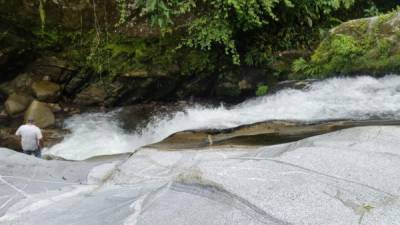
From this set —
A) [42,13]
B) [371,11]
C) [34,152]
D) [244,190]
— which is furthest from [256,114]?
[244,190]

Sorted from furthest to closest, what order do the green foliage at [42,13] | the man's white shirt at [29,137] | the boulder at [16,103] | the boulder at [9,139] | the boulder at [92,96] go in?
1. the boulder at [92,96]
2. the boulder at [16,103]
3. the green foliage at [42,13]
4. the boulder at [9,139]
5. the man's white shirt at [29,137]

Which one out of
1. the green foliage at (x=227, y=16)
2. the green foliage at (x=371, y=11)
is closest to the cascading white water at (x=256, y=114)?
the green foliage at (x=227, y=16)

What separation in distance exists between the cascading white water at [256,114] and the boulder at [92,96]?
531 millimetres

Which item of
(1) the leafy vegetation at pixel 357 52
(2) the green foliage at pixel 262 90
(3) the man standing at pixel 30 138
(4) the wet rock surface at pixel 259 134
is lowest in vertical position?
(4) the wet rock surface at pixel 259 134

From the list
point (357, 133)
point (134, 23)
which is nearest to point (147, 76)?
point (134, 23)

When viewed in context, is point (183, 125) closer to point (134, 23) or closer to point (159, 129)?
point (159, 129)

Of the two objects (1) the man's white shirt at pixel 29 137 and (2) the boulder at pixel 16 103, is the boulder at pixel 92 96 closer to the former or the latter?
(2) the boulder at pixel 16 103

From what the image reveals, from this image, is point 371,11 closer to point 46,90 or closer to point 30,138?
point 46,90

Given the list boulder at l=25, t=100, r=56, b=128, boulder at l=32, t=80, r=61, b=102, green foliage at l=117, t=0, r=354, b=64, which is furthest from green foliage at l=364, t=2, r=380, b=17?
boulder at l=25, t=100, r=56, b=128

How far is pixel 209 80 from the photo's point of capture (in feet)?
40.0

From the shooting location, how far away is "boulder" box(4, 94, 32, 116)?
11719 mm

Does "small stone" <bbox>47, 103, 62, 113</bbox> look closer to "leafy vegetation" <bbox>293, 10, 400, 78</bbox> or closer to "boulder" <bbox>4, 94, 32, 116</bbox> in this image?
"boulder" <bbox>4, 94, 32, 116</bbox>

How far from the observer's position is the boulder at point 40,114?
1119 cm

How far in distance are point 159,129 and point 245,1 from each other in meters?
3.71
